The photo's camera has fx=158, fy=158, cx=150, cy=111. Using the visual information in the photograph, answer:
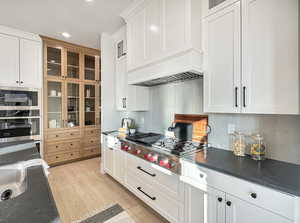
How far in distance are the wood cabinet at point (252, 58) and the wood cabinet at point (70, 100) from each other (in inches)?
122

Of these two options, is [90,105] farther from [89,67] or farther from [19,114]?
[19,114]

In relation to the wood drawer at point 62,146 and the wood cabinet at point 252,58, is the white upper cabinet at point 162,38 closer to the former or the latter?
the wood cabinet at point 252,58

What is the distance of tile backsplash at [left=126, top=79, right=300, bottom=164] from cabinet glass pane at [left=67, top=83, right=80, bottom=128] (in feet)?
5.58

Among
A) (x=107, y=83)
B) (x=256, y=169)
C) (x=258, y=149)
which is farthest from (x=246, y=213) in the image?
(x=107, y=83)

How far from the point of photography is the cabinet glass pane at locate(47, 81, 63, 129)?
3461 millimetres

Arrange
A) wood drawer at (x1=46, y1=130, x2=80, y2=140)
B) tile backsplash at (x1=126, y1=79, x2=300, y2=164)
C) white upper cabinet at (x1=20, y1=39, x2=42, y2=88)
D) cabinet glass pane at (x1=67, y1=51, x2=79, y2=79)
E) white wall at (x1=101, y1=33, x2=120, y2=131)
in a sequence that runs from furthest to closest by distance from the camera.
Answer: cabinet glass pane at (x1=67, y1=51, x2=79, y2=79)
wood drawer at (x1=46, y1=130, x2=80, y2=140)
white wall at (x1=101, y1=33, x2=120, y2=131)
white upper cabinet at (x1=20, y1=39, x2=42, y2=88)
tile backsplash at (x1=126, y1=79, x2=300, y2=164)

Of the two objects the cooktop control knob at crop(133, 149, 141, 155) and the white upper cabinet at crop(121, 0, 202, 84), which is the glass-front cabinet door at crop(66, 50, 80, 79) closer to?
the white upper cabinet at crop(121, 0, 202, 84)

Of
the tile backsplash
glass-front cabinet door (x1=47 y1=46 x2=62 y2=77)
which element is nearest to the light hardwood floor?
the tile backsplash

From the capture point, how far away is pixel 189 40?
1.57 meters

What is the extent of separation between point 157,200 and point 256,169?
1090 mm

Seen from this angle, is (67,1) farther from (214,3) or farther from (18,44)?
(214,3)

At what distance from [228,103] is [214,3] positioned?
1.12m

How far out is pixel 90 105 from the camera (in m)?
3.98

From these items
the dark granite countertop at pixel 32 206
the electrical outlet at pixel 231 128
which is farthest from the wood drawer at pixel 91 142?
Answer: the electrical outlet at pixel 231 128
